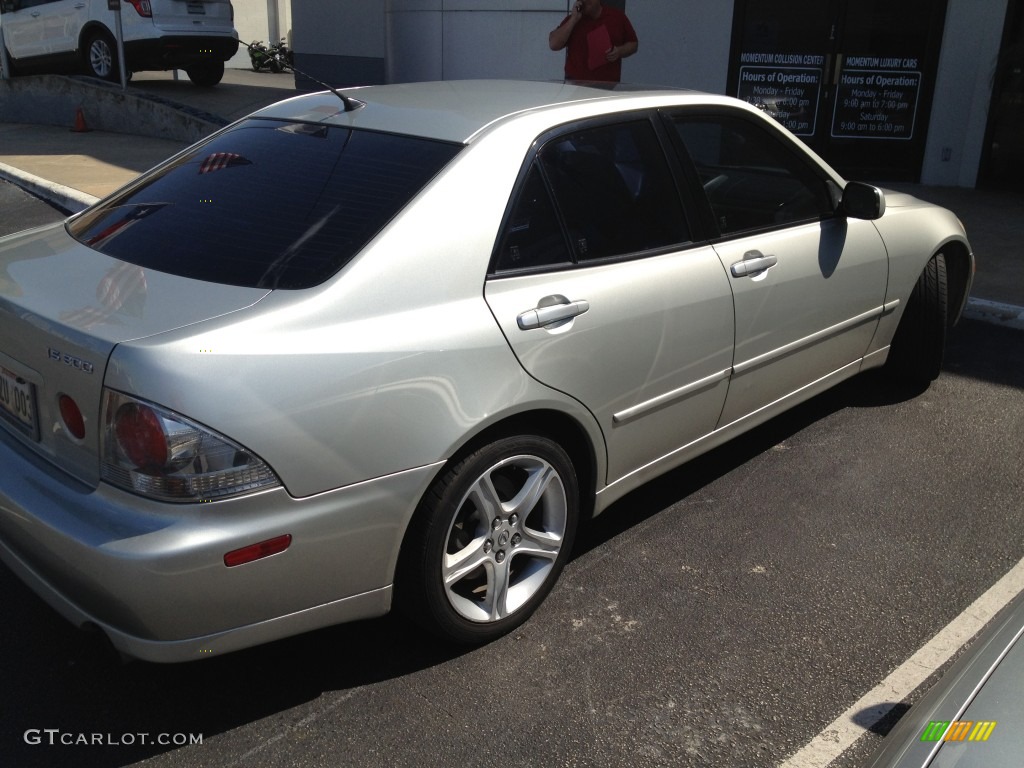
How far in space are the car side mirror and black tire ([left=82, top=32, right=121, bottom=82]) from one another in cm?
1335

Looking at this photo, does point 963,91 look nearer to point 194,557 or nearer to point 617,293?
point 617,293

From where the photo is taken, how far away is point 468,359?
278 cm

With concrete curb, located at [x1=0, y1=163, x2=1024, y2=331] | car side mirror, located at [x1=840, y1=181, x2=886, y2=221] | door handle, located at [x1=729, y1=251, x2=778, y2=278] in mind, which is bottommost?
concrete curb, located at [x1=0, y1=163, x2=1024, y2=331]

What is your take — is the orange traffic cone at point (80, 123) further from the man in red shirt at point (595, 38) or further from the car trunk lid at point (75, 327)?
the car trunk lid at point (75, 327)

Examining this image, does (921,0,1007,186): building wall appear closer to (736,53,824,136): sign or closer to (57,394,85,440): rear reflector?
(736,53,824,136): sign

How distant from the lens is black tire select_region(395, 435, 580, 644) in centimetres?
279

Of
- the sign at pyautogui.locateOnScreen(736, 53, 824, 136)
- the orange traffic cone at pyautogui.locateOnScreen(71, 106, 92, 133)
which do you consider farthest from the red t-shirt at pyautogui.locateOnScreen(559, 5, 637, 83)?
the orange traffic cone at pyautogui.locateOnScreen(71, 106, 92, 133)

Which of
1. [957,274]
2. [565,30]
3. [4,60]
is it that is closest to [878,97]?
[565,30]

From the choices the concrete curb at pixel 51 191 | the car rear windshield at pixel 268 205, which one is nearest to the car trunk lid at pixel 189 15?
the concrete curb at pixel 51 191

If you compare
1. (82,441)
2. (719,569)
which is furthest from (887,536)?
(82,441)

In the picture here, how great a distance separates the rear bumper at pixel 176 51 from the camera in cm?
1442

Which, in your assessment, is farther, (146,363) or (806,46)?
(806,46)

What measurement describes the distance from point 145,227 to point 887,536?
284cm

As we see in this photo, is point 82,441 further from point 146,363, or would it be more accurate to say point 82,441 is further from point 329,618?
point 329,618
